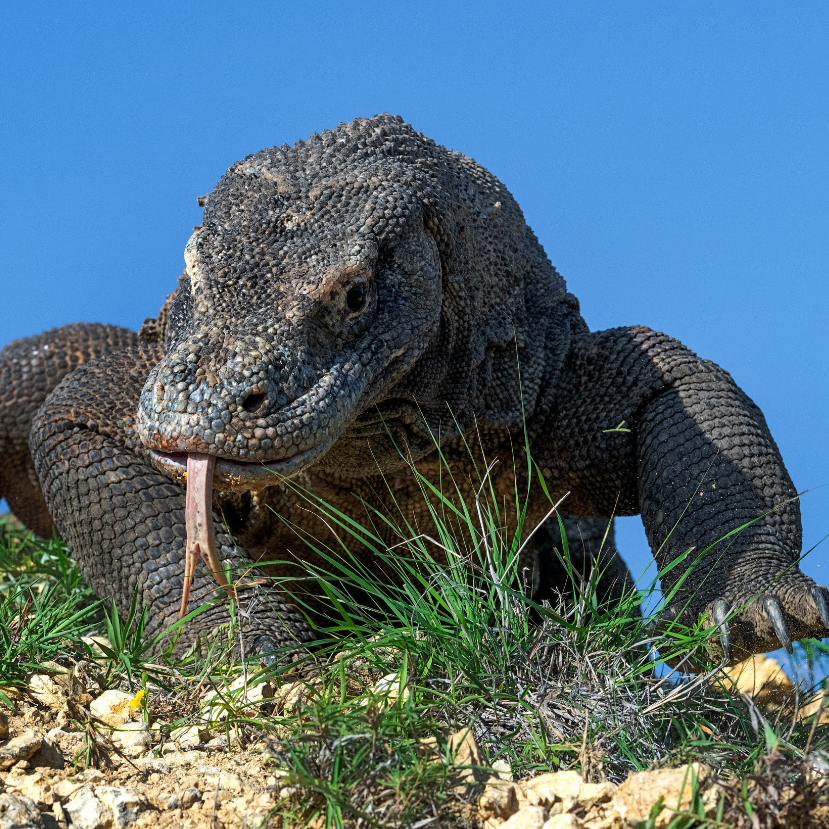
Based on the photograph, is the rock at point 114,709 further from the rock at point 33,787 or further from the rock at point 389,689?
the rock at point 389,689

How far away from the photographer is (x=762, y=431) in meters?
5.50

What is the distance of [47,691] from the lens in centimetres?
390

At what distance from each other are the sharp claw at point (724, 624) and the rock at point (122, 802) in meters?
2.21

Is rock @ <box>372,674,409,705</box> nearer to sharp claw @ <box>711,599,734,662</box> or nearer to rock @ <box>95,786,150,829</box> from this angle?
rock @ <box>95,786,150,829</box>

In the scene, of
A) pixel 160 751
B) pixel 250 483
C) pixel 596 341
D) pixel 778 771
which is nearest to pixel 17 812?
pixel 160 751

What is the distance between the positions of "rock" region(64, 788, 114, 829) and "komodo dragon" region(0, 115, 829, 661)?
3.20ft

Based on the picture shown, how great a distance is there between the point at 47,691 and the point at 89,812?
0.86m

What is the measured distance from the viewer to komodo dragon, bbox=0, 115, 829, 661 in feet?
13.5

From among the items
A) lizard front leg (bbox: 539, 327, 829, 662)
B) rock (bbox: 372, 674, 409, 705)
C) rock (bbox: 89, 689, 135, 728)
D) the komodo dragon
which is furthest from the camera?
lizard front leg (bbox: 539, 327, 829, 662)

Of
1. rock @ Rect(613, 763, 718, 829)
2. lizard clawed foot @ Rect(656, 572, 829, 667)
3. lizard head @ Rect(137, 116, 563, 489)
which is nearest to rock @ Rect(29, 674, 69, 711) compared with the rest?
lizard head @ Rect(137, 116, 563, 489)

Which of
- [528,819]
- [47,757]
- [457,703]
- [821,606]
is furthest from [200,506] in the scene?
[821,606]

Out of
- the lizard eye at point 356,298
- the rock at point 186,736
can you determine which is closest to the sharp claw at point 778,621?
the lizard eye at point 356,298

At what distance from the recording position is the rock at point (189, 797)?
322 cm

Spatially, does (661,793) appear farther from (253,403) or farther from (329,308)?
(329,308)
